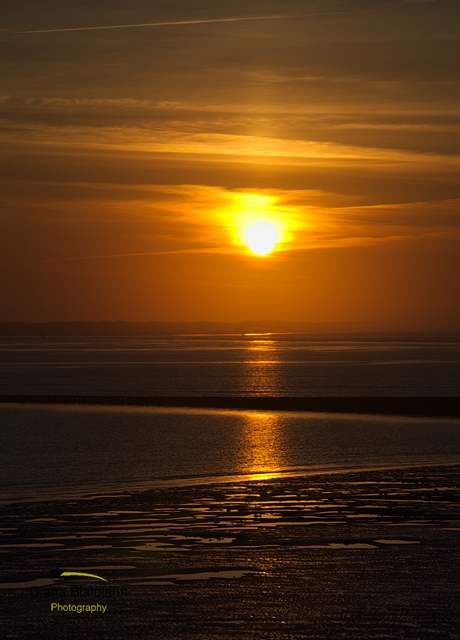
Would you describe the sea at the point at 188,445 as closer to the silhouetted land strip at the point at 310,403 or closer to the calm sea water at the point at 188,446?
the calm sea water at the point at 188,446

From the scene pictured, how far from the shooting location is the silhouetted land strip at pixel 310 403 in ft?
250

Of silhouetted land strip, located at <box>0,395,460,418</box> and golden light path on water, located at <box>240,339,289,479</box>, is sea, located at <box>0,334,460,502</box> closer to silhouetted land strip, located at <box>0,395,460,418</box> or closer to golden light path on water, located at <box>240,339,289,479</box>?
golden light path on water, located at <box>240,339,289,479</box>

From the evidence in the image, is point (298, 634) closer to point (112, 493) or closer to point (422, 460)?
point (112, 493)

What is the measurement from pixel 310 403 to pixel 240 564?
64.5 meters

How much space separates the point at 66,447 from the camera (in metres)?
53.0

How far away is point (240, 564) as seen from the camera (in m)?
20.1

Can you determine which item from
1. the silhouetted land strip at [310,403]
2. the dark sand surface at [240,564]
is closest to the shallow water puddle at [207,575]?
the dark sand surface at [240,564]

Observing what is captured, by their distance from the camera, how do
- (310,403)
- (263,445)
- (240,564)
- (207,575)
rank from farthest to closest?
(310,403) → (263,445) → (240,564) → (207,575)

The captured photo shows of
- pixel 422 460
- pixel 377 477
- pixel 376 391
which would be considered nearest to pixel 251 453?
pixel 422 460

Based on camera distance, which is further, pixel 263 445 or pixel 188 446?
pixel 263 445

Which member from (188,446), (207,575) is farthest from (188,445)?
(207,575)

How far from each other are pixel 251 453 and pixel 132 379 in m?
94.6

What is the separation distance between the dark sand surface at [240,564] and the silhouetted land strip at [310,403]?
150ft

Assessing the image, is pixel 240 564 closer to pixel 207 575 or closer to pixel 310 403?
pixel 207 575
